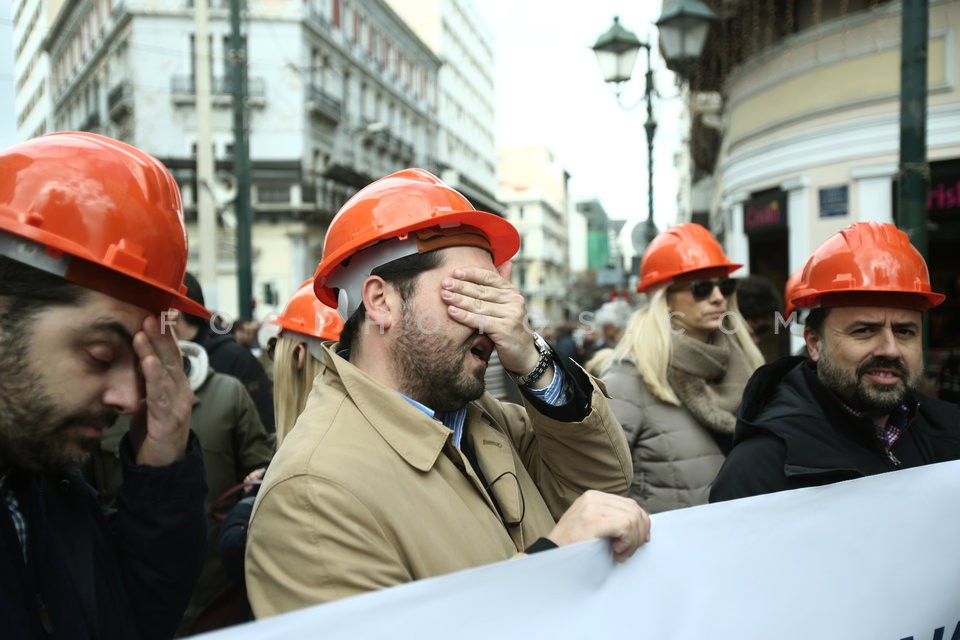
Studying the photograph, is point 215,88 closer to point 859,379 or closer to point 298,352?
point 298,352

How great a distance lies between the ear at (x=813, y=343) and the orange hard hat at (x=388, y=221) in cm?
133

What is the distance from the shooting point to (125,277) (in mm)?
1491

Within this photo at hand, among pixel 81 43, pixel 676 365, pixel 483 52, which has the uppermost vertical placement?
pixel 483 52

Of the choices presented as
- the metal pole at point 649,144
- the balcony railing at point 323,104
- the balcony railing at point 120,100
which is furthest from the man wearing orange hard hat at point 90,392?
the balcony railing at point 323,104

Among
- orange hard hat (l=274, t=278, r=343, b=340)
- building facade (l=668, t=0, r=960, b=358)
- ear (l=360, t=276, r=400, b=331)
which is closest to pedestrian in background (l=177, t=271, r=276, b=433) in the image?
orange hard hat (l=274, t=278, r=343, b=340)

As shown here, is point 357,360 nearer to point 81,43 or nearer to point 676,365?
point 676,365

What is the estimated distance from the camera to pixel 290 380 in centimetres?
329

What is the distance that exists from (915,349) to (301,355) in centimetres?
231

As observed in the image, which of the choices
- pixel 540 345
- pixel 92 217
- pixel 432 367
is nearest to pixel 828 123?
pixel 540 345

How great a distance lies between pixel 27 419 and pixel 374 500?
63 centimetres

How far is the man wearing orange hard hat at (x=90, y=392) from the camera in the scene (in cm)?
139

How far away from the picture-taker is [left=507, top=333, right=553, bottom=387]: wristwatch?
72.8 inches

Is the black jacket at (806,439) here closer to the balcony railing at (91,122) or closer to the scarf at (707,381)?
the scarf at (707,381)

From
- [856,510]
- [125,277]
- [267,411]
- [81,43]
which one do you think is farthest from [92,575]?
[81,43]
